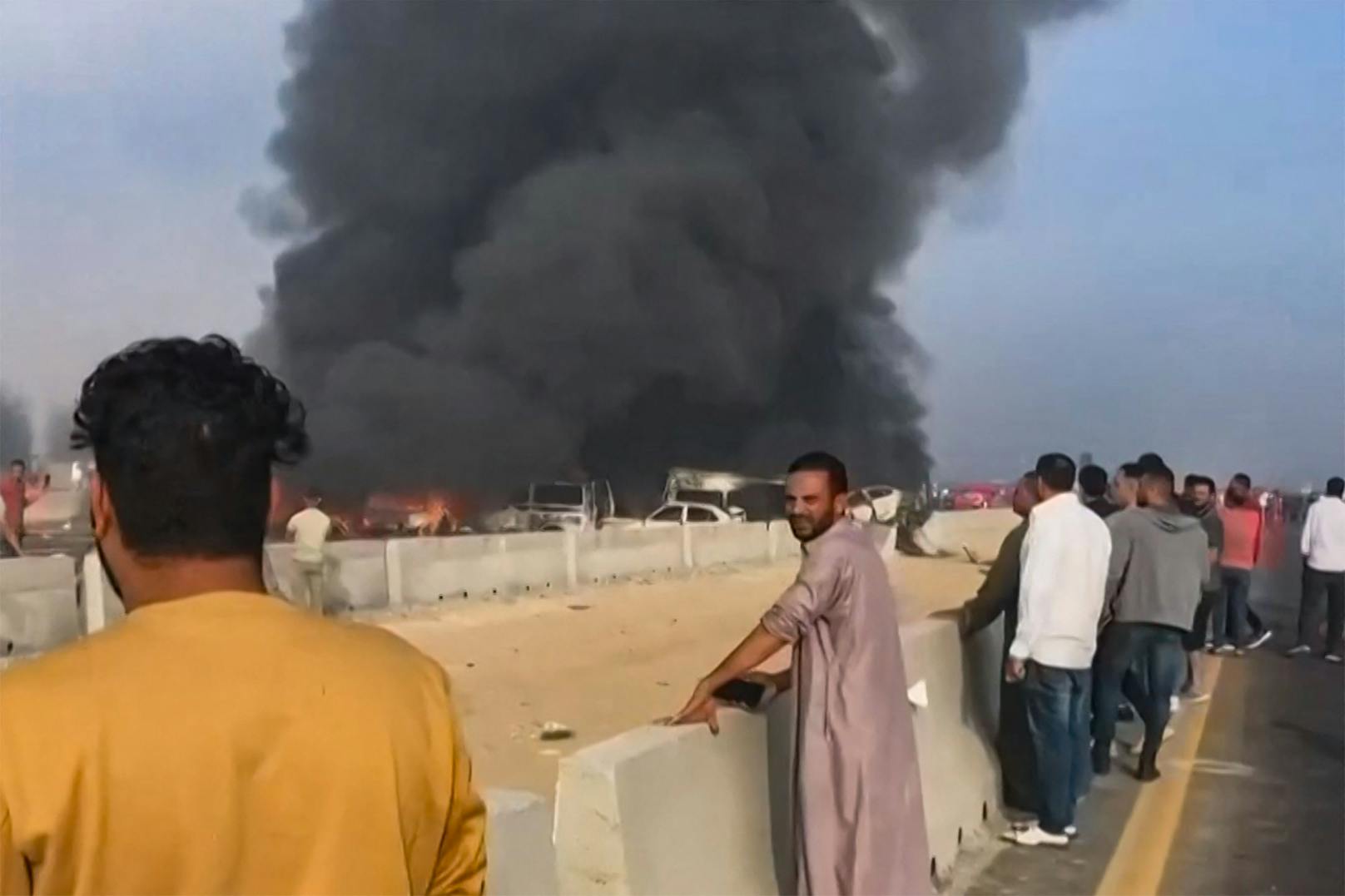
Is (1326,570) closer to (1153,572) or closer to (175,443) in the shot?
(1153,572)

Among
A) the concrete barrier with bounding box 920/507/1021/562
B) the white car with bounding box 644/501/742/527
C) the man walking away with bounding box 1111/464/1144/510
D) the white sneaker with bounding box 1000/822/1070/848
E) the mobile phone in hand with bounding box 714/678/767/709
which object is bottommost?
the concrete barrier with bounding box 920/507/1021/562

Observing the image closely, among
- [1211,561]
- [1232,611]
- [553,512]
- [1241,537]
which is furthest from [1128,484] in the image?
[553,512]

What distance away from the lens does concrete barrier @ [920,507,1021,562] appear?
103 feet

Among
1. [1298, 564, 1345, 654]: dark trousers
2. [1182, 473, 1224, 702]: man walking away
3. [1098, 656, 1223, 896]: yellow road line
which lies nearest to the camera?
[1098, 656, 1223, 896]: yellow road line

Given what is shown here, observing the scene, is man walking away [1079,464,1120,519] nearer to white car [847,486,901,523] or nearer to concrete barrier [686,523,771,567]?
concrete barrier [686,523,771,567]

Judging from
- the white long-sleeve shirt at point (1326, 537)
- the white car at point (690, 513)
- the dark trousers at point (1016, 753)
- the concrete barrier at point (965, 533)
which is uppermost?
the white long-sleeve shirt at point (1326, 537)

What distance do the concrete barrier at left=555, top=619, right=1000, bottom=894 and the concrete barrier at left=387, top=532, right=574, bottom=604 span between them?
11.2 meters

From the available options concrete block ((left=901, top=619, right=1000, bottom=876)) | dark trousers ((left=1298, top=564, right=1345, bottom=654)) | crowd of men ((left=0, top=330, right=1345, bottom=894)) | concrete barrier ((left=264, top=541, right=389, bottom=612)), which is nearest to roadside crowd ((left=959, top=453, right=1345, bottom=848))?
concrete block ((left=901, top=619, right=1000, bottom=876))

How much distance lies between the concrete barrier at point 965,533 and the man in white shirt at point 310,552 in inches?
747

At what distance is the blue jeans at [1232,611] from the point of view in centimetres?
1262

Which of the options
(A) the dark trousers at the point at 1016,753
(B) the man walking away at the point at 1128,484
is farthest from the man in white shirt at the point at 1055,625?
(B) the man walking away at the point at 1128,484

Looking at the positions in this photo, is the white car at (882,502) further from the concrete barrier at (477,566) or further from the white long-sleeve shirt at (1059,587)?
the white long-sleeve shirt at (1059,587)

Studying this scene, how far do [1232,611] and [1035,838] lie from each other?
25.0 feet

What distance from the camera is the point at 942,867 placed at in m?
5.53
